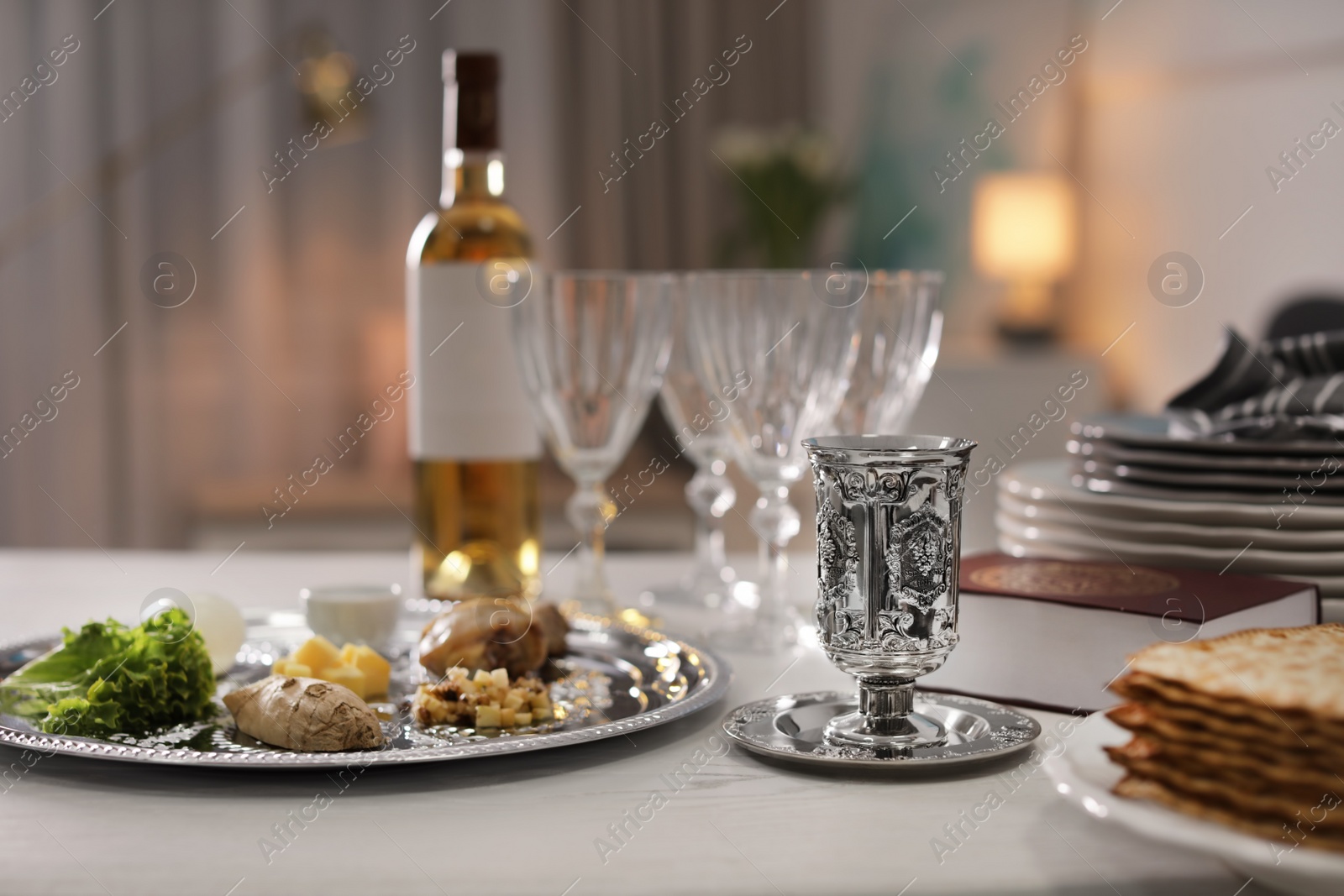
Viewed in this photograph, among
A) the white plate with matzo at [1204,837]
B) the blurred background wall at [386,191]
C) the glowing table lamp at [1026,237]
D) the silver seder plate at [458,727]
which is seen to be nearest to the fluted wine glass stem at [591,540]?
the silver seder plate at [458,727]

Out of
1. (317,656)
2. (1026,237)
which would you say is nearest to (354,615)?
(317,656)

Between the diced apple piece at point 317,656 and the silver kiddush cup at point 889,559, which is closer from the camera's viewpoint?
the silver kiddush cup at point 889,559

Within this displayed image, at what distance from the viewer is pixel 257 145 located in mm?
3549

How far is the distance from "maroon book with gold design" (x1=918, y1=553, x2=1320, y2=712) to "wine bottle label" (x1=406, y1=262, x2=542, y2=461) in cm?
37

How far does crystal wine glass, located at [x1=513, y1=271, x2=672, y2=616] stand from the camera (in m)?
0.90

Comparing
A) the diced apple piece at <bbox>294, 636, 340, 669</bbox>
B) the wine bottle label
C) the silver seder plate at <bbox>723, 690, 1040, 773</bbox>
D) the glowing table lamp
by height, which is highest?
the glowing table lamp

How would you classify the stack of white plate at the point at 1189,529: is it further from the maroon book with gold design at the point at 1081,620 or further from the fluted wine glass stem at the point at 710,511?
the fluted wine glass stem at the point at 710,511

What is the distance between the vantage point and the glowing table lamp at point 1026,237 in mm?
3459

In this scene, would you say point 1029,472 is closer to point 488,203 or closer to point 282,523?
point 488,203

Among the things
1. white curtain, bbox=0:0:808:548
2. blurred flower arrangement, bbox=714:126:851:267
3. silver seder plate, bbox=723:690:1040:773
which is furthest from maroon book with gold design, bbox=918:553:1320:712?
white curtain, bbox=0:0:808:548

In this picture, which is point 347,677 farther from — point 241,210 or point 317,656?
point 241,210

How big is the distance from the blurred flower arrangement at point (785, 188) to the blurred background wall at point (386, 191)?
1.05ft

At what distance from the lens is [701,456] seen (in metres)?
0.98

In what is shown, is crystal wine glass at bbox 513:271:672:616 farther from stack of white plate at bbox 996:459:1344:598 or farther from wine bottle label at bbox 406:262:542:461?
Answer: stack of white plate at bbox 996:459:1344:598
